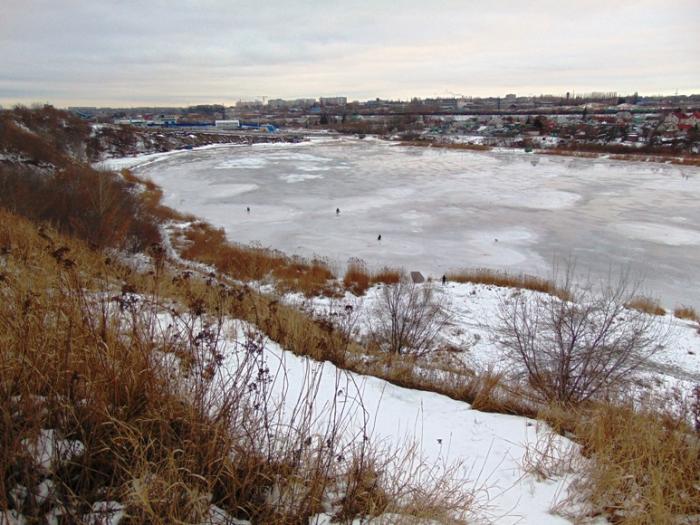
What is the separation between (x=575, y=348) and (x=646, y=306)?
16.5 ft

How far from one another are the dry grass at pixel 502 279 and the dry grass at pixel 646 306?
188 cm

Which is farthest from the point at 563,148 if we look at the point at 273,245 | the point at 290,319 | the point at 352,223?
the point at 290,319

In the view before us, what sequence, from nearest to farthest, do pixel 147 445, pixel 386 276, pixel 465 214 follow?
pixel 147 445, pixel 386 276, pixel 465 214

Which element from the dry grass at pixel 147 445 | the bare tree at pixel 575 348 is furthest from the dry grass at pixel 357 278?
the dry grass at pixel 147 445

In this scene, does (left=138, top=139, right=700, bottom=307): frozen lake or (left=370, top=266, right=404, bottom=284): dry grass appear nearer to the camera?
(left=370, top=266, right=404, bottom=284): dry grass

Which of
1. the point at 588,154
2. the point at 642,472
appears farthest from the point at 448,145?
the point at 642,472

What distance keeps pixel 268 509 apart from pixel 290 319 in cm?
356

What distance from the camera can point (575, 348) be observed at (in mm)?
8336

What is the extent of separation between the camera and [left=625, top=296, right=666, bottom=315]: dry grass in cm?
1169

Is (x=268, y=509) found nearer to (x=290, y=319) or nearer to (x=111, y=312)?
(x=111, y=312)

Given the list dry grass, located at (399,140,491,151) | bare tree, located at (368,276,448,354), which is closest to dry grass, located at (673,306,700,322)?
bare tree, located at (368,276,448,354)

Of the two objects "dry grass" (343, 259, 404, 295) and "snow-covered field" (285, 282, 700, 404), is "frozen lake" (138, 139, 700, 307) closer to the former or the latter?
"dry grass" (343, 259, 404, 295)

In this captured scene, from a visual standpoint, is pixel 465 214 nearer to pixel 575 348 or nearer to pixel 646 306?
pixel 646 306

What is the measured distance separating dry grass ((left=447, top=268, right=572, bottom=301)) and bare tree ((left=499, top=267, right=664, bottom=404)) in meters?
0.76
